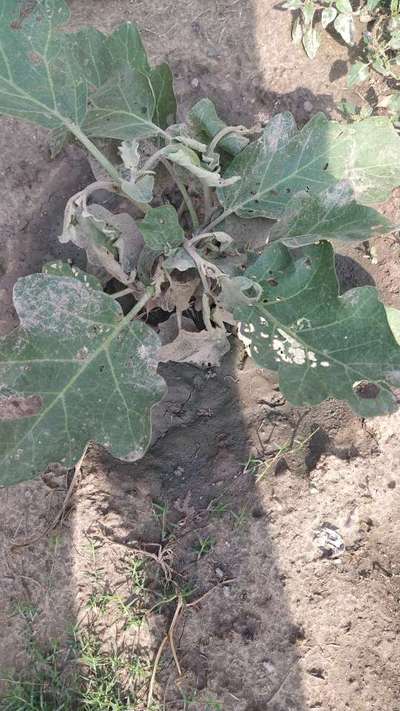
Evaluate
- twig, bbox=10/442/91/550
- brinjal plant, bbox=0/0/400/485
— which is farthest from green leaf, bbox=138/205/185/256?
twig, bbox=10/442/91/550

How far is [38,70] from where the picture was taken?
4.73 ft

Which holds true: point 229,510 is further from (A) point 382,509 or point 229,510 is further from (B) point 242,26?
(B) point 242,26

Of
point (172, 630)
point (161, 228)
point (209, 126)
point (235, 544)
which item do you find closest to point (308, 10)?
point (209, 126)

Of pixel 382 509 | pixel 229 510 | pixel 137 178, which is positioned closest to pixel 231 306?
pixel 137 178

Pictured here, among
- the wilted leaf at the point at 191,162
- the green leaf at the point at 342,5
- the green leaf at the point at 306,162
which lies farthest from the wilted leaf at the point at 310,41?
the wilted leaf at the point at 191,162

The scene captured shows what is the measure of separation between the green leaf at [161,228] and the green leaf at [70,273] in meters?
0.14

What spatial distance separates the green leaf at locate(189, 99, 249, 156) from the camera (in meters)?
1.62

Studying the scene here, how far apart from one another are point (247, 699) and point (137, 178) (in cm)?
126

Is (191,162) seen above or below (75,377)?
above

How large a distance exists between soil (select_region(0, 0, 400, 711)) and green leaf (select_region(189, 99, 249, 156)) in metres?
0.55

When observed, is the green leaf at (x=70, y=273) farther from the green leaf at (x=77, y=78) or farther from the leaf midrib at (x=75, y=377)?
the green leaf at (x=77, y=78)

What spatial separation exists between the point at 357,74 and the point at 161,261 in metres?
0.88

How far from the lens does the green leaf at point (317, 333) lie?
1.32m

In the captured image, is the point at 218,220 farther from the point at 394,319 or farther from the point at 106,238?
the point at 394,319
